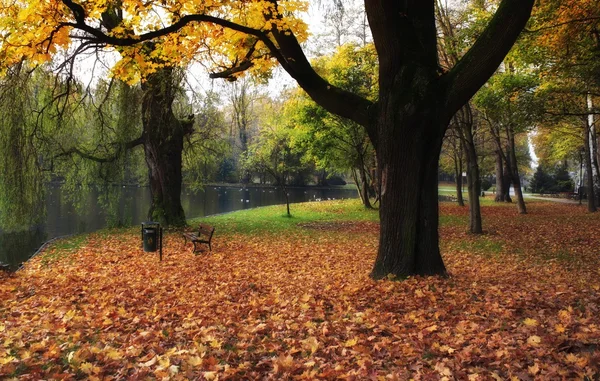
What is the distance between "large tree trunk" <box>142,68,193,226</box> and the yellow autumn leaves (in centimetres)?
434

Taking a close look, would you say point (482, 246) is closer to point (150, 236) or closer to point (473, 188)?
point (473, 188)

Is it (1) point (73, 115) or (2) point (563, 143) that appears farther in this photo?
(2) point (563, 143)

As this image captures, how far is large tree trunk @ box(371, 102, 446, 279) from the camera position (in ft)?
22.1

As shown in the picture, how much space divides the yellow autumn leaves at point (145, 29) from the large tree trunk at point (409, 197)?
111 inches

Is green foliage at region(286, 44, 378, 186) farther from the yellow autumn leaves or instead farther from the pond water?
the yellow autumn leaves

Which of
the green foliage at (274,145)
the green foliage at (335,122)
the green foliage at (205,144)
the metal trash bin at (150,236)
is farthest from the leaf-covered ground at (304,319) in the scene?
the green foliage at (274,145)

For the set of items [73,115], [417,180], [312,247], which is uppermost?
[73,115]

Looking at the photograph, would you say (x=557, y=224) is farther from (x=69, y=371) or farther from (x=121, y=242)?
(x=69, y=371)

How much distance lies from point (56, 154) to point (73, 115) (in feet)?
5.12

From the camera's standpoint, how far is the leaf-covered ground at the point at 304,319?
3.62m

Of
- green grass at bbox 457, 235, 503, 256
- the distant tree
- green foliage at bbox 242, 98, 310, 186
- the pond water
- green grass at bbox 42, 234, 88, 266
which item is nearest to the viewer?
green grass at bbox 457, 235, 503, 256

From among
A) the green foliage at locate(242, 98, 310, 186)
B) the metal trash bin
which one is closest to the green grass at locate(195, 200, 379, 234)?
the green foliage at locate(242, 98, 310, 186)

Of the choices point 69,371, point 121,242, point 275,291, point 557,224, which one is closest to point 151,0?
point 275,291

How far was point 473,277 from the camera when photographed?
748 cm
